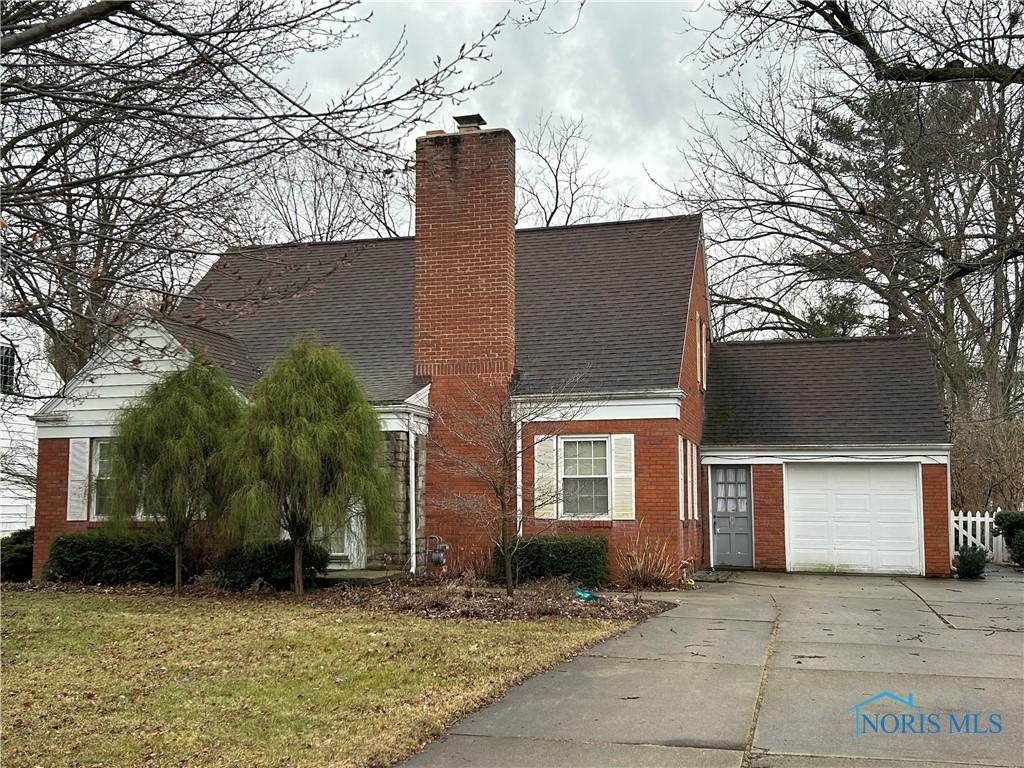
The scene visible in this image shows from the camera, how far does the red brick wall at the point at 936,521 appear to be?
755 inches

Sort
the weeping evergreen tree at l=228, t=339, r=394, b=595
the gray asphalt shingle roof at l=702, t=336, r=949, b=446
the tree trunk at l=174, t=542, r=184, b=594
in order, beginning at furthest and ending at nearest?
the gray asphalt shingle roof at l=702, t=336, r=949, b=446 → the tree trunk at l=174, t=542, r=184, b=594 → the weeping evergreen tree at l=228, t=339, r=394, b=595

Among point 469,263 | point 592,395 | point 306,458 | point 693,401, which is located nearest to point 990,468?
Answer: point 693,401

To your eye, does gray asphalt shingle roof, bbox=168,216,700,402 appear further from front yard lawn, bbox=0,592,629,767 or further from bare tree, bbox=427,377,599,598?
front yard lawn, bbox=0,592,629,767

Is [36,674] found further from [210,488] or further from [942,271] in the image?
[942,271]

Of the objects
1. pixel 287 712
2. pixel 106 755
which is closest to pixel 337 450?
pixel 287 712

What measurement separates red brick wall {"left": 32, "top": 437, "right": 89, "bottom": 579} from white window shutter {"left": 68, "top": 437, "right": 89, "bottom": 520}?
0.39 feet

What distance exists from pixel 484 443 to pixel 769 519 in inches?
310

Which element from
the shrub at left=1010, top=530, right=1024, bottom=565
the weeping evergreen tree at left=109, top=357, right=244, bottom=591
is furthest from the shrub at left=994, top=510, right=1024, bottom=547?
the weeping evergreen tree at left=109, top=357, right=244, bottom=591

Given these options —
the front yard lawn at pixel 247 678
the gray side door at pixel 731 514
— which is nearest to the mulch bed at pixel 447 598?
the front yard lawn at pixel 247 678

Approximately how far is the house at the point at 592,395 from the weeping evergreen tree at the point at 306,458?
113cm

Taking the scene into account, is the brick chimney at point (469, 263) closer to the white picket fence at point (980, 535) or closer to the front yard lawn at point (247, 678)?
the front yard lawn at point (247, 678)

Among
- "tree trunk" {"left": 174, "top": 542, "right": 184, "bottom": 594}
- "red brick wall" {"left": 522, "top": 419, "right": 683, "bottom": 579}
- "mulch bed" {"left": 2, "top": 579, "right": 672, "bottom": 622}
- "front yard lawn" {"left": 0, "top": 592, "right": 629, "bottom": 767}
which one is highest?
"red brick wall" {"left": 522, "top": 419, "right": 683, "bottom": 579}

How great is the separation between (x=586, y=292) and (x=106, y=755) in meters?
14.9

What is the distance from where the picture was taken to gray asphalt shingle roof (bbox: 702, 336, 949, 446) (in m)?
19.9
